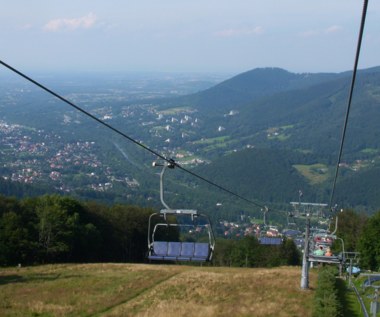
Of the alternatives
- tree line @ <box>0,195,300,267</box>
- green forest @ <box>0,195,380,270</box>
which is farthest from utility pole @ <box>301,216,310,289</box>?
green forest @ <box>0,195,380,270</box>

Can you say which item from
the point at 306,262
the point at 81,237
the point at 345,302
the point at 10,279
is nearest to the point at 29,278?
the point at 10,279

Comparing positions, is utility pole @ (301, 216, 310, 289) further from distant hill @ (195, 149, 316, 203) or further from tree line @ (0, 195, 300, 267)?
distant hill @ (195, 149, 316, 203)

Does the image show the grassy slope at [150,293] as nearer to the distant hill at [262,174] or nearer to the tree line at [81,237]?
the tree line at [81,237]

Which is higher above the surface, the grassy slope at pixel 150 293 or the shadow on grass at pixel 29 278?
the grassy slope at pixel 150 293

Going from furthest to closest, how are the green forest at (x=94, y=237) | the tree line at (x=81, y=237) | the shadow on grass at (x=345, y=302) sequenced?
the green forest at (x=94, y=237) → the tree line at (x=81, y=237) → the shadow on grass at (x=345, y=302)

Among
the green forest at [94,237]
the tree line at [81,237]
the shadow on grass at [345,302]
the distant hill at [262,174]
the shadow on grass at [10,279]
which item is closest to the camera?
the shadow on grass at [345,302]

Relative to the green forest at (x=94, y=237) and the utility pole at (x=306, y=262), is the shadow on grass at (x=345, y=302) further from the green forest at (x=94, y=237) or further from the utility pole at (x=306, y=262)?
the green forest at (x=94, y=237)

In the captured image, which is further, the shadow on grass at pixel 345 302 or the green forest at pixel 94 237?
the green forest at pixel 94 237

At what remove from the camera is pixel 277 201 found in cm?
15150

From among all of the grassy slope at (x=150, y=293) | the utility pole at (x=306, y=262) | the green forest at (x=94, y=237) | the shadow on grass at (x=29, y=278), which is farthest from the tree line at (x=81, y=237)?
the utility pole at (x=306, y=262)

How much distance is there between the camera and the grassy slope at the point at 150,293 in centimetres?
2684

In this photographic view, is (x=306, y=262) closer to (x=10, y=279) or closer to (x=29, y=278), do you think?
(x=29, y=278)

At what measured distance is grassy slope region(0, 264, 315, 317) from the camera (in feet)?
88.1

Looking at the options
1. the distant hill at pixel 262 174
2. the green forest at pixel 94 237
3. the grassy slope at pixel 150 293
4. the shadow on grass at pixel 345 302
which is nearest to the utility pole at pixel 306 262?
the grassy slope at pixel 150 293
